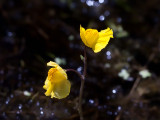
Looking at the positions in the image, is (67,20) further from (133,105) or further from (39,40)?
(133,105)

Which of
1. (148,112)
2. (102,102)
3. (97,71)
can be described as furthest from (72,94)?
(148,112)

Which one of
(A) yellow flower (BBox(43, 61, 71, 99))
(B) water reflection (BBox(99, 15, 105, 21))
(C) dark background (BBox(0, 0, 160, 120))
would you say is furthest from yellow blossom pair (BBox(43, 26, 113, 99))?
(B) water reflection (BBox(99, 15, 105, 21))

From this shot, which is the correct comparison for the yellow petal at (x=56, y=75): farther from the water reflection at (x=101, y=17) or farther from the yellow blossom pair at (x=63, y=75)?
the water reflection at (x=101, y=17)

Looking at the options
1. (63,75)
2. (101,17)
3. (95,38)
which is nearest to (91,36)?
(95,38)

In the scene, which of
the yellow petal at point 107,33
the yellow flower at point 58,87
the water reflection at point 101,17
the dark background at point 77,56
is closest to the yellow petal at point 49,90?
the yellow flower at point 58,87

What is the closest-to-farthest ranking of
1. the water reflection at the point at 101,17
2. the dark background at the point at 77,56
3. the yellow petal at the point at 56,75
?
the yellow petal at the point at 56,75 < the dark background at the point at 77,56 < the water reflection at the point at 101,17

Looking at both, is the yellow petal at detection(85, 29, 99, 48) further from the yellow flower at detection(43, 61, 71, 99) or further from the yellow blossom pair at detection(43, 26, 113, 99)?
the yellow flower at detection(43, 61, 71, 99)
